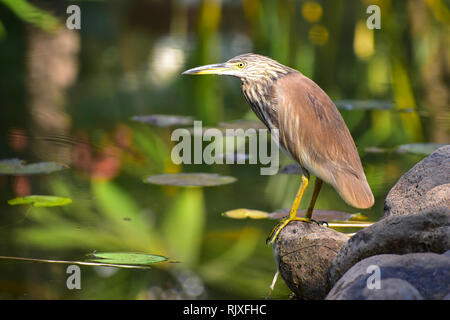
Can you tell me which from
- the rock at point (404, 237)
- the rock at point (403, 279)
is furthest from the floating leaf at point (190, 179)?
the rock at point (403, 279)

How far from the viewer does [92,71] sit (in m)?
7.70

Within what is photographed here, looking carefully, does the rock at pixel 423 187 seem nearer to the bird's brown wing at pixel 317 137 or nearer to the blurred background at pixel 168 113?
the bird's brown wing at pixel 317 137

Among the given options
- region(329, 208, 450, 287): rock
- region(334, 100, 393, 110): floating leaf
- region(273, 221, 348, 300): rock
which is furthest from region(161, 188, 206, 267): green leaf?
region(334, 100, 393, 110): floating leaf

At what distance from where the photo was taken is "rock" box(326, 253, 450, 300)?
2109 millimetres

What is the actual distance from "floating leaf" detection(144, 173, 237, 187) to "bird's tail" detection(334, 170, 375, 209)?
1264mm

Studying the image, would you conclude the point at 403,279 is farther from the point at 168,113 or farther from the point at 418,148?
the point at 168,113

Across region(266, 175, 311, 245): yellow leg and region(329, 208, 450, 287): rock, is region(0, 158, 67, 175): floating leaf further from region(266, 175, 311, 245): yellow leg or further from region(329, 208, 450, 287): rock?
region(329, 208, 450, 287): rock

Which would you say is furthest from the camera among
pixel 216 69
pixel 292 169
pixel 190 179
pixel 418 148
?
pixel 418 148

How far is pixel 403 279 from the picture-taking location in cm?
221

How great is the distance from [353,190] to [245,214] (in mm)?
912

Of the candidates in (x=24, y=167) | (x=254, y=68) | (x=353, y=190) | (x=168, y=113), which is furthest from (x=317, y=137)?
(x=168, y=113)

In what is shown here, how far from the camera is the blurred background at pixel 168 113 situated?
120 inches
